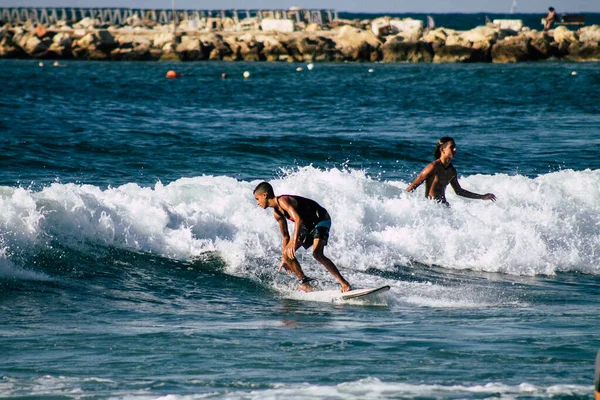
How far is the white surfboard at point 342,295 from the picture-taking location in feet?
A: 29.5

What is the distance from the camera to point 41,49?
208 feet

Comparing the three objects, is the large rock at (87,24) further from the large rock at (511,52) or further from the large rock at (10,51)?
the large rock at (511,52)

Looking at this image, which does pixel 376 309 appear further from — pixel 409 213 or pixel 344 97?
pixel 344 97

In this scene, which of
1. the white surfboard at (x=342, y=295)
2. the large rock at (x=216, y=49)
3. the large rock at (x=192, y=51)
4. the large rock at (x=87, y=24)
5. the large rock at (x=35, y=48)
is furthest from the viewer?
the large rock at (x=87, y=24)

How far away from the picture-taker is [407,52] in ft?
192

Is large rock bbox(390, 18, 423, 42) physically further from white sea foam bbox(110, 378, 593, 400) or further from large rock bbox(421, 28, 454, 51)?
white sea foam bbox(110, 378, 593, 400)

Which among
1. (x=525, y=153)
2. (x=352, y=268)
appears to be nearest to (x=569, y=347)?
(x=352, y=268)

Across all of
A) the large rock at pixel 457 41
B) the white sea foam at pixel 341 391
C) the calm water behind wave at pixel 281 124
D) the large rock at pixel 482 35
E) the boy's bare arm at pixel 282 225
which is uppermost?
the large rock at pixel 482 35

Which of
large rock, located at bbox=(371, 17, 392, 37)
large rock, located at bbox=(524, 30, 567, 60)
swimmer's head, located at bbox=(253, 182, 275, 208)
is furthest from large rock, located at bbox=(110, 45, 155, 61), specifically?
swimmer's head, located at bbox=(253, 182, 275, 208)

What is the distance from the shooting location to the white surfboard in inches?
354

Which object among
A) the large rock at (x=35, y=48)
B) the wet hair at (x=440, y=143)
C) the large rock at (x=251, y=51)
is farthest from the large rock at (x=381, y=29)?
the wet hair at (x=440, y=143)

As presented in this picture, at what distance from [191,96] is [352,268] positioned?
72.9ft

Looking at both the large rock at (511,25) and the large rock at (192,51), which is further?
the large rock at (511,25)

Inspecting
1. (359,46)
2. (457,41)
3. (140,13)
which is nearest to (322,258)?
(457,41)
